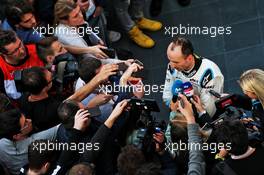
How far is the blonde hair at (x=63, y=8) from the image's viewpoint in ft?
17.0

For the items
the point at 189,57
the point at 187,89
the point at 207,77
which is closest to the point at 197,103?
the point at 187,89

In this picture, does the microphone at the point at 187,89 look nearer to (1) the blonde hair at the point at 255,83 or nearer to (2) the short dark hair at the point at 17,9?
(1) the blonde hair at the point at 255,83

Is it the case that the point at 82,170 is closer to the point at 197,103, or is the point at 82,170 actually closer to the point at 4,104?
the point at 4,104

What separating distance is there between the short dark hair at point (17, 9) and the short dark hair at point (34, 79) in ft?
2.74

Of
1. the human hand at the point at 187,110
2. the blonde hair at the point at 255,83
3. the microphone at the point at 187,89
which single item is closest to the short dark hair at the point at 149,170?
the human hand at the point at 187,110

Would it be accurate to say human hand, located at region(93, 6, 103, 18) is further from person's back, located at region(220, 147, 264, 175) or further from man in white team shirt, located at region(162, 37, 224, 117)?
person's back, located at region(220, 147, 264, 175)

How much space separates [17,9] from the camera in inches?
193

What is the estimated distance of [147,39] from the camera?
646 centimetres

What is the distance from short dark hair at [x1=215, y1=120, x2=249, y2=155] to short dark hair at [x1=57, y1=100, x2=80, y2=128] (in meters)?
1.19

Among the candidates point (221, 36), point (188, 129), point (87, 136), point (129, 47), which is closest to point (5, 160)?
point (87, 136)

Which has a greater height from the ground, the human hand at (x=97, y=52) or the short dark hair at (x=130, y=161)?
the human hand at (x=97, y=52)

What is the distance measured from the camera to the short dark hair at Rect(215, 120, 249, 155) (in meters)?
3.53

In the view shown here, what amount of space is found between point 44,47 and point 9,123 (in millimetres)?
1115

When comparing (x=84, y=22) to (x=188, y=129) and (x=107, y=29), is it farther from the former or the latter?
(x=188, y=129)
